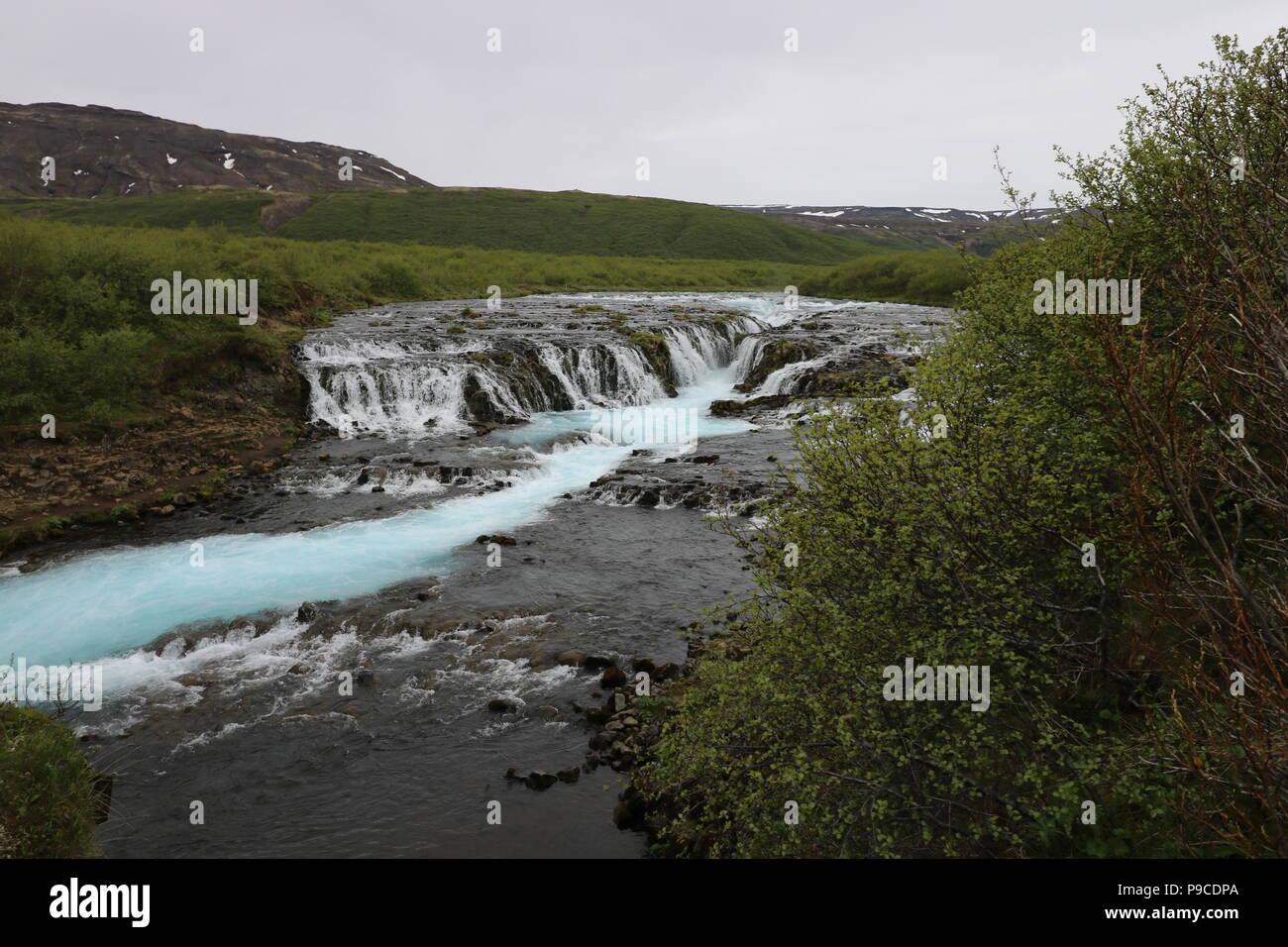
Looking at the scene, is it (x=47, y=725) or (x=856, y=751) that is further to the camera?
(x=47, y=725)

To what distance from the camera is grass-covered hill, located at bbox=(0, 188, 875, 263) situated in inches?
5930

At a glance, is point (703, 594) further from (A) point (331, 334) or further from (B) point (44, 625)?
(A) point (331, 334)

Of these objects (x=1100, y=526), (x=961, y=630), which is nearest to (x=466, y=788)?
(x=961, y=630)

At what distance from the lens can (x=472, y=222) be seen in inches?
6570

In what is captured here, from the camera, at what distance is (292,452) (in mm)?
29734

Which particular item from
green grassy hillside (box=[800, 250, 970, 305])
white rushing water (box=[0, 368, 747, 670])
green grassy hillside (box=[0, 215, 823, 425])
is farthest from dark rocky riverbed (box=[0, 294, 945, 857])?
green grassy hillside (box=[800, 250, 970, 305])

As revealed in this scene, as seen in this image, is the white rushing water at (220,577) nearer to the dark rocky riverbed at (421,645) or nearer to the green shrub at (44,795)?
the dark rocky riverbed at (421,645)

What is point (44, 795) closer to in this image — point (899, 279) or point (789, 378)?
point (789, 378)

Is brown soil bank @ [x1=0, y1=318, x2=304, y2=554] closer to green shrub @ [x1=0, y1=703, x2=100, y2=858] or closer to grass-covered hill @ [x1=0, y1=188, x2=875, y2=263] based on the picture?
green shrub @ [x1=0, y1=703, x2=100, y2=858]

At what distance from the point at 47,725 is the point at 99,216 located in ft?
575

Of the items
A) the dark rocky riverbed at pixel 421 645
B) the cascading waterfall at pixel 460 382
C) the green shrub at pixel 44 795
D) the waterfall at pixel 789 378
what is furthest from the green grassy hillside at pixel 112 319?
the waterfall at pixel 789 378

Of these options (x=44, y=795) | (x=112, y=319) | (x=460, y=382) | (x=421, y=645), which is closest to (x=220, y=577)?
(x=421, y=645)

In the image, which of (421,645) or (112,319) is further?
(112,319)

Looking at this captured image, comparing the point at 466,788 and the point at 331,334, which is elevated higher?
the point at 331,334
